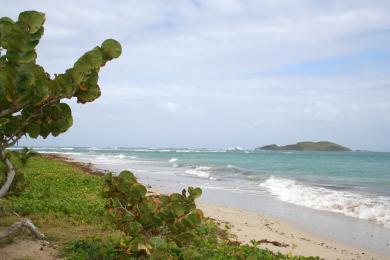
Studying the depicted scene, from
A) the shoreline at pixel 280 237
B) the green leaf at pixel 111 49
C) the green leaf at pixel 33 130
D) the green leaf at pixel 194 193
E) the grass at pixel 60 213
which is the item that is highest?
the green leaf at pixel 111 49

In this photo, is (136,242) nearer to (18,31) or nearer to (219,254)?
(219,254)

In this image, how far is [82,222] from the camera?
10.6 metres

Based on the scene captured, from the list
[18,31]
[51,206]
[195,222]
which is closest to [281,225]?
[51,206]

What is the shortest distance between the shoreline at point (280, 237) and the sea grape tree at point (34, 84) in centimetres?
617

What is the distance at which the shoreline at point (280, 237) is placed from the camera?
10430 millimetres

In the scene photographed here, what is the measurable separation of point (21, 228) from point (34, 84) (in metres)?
3.56

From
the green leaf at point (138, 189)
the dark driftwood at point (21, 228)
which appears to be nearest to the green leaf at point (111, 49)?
the green leaf at point (138, 189)

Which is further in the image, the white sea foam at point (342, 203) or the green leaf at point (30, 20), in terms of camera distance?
the white sea foam at point (342, 203)

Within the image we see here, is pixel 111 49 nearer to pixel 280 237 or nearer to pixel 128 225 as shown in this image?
pixel 128 225

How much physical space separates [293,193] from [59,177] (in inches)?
458

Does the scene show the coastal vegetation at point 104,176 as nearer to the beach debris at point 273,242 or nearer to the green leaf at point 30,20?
the green leaf at point 30,20

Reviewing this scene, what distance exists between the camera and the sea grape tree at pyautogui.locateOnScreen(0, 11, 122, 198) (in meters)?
5.44

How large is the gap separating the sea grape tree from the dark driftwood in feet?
2.43

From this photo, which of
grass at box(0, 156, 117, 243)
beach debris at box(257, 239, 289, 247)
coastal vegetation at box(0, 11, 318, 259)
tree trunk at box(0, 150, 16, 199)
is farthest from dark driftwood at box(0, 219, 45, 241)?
beach debris at box(257, 239, 289, 247)
